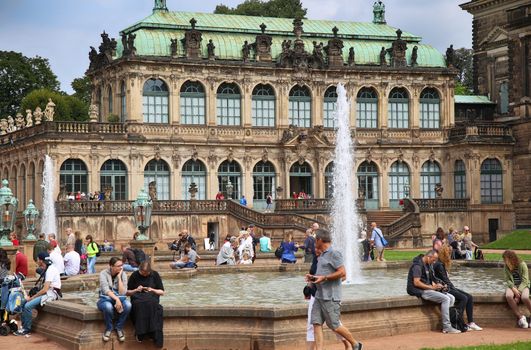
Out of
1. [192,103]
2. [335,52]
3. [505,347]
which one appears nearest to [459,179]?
[335,52]

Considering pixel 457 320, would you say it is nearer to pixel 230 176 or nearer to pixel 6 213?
pixel 6 213

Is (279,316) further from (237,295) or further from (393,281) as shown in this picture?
(393,281)

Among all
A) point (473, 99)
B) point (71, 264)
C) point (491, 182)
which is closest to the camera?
point (71, 264)

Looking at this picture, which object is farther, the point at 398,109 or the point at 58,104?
the point at 58,104

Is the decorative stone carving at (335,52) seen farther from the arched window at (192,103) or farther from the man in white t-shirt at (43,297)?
the man in white t-shirt at (43,297)

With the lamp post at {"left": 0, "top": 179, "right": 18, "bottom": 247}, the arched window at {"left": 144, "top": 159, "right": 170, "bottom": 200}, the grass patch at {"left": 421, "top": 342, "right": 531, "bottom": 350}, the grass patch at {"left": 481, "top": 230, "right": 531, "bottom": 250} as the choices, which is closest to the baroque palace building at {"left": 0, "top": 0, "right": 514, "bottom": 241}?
the arched window at {"left": 144, "top": 159, "right": 170, "bottom": 200}

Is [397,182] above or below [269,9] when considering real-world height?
below

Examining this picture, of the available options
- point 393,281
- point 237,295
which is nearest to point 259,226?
point 393,281

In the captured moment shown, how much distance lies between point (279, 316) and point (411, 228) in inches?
1735

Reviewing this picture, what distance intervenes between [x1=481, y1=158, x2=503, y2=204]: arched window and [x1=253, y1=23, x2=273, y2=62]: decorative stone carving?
15030 mm

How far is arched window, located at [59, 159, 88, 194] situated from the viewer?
202ft

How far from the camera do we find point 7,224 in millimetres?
36094

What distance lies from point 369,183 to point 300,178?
468 cm

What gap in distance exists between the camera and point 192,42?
65250 mm
